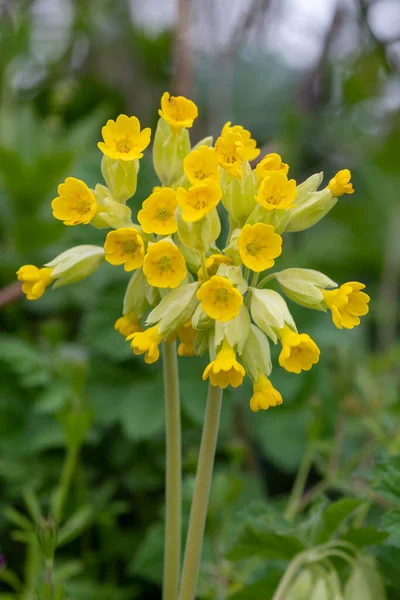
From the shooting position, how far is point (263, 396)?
0.77 m

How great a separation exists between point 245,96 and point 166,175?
6.89ft

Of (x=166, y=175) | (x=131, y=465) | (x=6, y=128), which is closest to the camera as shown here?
(x=166, y=175)

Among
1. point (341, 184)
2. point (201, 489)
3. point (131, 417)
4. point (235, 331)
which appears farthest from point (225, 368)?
point (131, 417)

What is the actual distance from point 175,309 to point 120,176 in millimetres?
204

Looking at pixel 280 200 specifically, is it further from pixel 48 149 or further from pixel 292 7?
pixel 292 7

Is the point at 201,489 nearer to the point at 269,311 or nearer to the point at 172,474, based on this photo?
the point at 172,474

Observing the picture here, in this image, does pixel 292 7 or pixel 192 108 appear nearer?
pixel 192 108

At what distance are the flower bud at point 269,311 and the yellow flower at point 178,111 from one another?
9.1 inches

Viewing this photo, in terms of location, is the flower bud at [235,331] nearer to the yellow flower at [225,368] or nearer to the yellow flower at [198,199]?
the yellow flower at [225,368]

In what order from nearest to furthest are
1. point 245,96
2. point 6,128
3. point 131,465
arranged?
point 131,465 < point 6,128 < point 245,96

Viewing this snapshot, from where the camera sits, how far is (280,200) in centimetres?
76

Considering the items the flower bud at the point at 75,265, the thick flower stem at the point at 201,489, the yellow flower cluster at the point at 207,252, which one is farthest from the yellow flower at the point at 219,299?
the flower bud at the point at 75,265

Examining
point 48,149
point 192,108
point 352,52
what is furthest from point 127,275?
point 352,52

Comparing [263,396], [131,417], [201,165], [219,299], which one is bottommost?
[131,417]
